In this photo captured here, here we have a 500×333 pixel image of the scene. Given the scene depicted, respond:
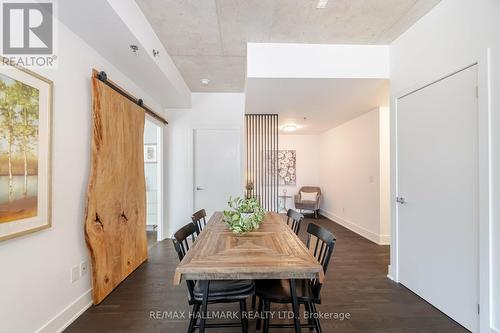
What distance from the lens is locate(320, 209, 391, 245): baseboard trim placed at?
13.5 feet

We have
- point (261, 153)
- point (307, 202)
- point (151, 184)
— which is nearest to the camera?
point (261, 153)

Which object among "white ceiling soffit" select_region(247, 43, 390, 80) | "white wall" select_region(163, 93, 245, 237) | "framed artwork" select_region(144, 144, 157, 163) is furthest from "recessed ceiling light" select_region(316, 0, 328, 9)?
"framed artwork" select_region(144, 144, 157, 163)

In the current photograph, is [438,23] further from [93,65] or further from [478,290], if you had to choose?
[93,65]

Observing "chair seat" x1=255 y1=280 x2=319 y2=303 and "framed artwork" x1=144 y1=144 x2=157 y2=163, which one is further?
"framed artwork" x1=144 y1=144 x2=157 y2=163

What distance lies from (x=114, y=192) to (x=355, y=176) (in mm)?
4451

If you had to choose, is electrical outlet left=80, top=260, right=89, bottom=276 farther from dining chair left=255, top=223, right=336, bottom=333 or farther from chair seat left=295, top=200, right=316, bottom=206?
chair seat left=295, top=200, right=316, bottom=206

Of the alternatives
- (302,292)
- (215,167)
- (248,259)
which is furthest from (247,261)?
(215,167)

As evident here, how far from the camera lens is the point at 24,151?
1599mm

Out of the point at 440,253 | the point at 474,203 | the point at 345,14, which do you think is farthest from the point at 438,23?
the point at 440,253

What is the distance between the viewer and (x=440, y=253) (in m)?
2.15

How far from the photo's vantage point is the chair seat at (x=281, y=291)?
1.58 m

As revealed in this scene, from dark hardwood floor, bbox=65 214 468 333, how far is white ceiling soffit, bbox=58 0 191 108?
2.49 meters

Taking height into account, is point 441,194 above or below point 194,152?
below

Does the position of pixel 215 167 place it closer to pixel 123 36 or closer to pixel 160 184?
pixel 160 184
